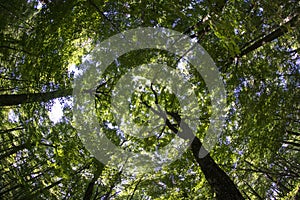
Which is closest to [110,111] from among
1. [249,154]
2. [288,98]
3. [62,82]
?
[62,82]

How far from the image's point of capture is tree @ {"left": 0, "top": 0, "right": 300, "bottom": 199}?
3699 millimetres

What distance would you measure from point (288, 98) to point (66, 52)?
3.71 m

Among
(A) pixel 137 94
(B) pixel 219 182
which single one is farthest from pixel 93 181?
(B) pixel 219 182

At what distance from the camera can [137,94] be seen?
19.2 feet

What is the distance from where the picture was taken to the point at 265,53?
14.9ft

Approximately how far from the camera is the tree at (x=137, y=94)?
3699 mm

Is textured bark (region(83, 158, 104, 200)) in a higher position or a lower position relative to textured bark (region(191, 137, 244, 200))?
higher

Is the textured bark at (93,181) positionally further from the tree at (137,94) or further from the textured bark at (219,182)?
the textured bark at (219,182)

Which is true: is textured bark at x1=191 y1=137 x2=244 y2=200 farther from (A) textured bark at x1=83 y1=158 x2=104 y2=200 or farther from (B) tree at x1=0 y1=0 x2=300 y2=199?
(A) textured bark at x1=83 y1=158 x2=104 y2=200

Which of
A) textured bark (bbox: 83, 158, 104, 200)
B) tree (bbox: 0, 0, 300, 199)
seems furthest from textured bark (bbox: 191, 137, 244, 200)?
textured bark (bbox: 83, 158, 104, 200)

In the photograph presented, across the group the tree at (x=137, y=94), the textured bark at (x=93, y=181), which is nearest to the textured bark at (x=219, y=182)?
the tree at (x=137, y=94)

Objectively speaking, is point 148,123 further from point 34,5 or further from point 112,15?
point 34,5

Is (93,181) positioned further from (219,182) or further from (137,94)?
(219,182)

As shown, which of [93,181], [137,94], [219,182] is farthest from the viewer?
[137,94]
